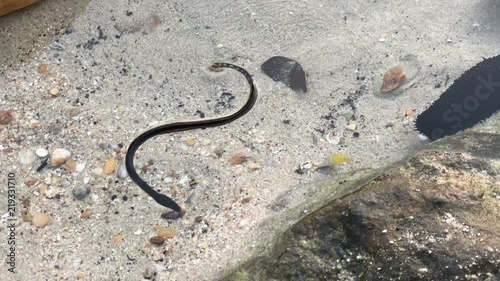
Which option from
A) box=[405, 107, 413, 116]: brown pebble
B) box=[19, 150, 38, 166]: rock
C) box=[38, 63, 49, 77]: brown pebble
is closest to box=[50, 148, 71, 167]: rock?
box=[19, 150, 38, 166]: rock

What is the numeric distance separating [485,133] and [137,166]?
282 cm

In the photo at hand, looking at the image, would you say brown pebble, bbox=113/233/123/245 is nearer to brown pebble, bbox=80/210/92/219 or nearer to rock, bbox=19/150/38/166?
brown pebble, bbox=80/210/92/219

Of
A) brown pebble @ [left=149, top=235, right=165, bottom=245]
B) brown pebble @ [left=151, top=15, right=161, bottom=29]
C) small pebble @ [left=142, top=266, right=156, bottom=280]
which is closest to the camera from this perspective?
small pebble @ [left=142, top=266, right=156, bottom=280]

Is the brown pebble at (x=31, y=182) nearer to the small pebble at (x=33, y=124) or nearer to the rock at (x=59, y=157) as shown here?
the rock at (x=59, y=157)

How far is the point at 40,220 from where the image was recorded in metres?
3.72

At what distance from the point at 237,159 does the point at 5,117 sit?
2.06 metres

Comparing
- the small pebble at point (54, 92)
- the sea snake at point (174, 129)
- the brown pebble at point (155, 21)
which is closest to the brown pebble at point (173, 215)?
the sea snake at point (174, 129)

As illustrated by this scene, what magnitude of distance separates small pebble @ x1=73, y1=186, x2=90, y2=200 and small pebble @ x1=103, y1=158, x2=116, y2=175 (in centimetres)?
22

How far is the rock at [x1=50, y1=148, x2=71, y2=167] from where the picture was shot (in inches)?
156

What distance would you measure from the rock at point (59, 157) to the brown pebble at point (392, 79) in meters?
2.96

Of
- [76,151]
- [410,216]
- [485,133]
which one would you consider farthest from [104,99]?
[485,133]

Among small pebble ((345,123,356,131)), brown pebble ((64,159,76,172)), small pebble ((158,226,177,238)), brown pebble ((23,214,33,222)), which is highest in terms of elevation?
small pebble ((345,123,356,131))

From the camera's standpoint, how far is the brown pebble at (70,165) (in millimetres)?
3971

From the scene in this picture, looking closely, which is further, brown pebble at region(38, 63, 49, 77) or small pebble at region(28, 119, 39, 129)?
brown pebble at region(38, 63, 49, 77)
